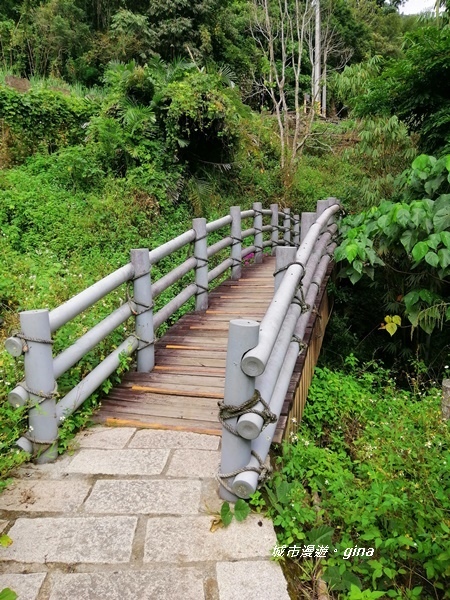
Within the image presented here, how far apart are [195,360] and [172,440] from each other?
125 cm

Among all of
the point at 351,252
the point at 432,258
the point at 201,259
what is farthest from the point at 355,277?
the point at 201,259

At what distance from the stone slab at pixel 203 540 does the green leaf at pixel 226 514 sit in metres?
0.03

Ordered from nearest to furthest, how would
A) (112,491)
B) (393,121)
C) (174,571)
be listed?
(174,571) < (112,491) < (393,121)

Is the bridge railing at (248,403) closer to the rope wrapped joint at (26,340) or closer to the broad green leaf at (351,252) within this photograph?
the rope wrapped joint at (26,340)

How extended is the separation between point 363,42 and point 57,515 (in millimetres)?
26670

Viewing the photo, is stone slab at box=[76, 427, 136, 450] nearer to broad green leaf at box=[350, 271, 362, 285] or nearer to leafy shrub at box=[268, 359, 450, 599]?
leafy shrub at box=[268, 359, 450, 599]

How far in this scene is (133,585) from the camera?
1.69 meters

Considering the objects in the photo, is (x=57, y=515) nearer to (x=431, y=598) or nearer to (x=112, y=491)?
(x=112, y=491)

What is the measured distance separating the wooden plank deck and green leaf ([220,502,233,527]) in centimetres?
80

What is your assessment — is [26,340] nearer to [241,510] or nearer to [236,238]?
[241,510]

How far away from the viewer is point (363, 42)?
23.5 m

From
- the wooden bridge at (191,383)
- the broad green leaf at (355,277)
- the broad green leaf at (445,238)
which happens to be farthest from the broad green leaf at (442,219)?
the wooden bridge at (191,383)

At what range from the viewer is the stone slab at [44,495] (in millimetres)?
2130

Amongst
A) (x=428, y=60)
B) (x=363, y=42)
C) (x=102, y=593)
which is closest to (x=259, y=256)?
(x=428, y=60)
